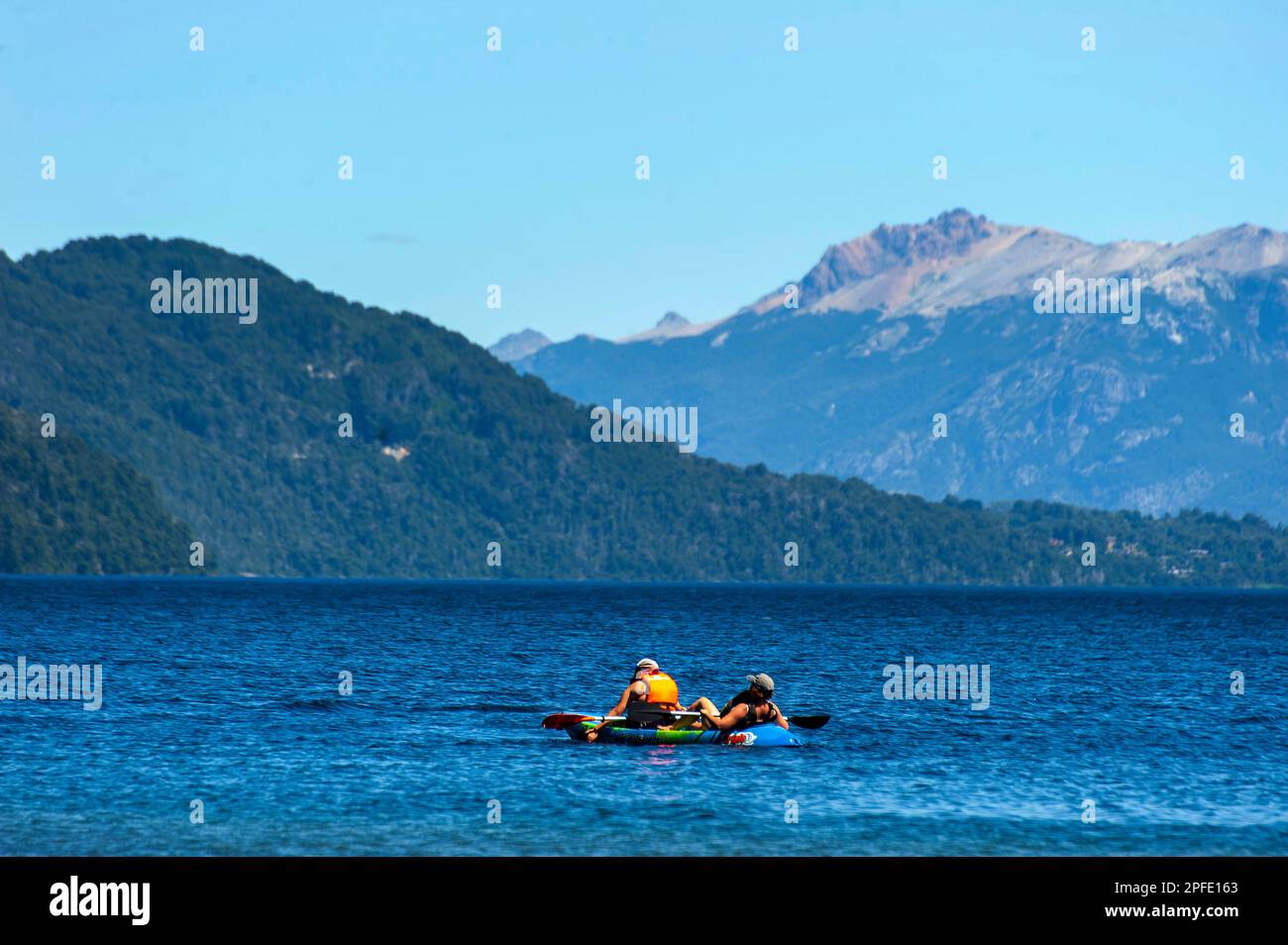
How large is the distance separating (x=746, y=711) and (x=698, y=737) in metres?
1.83

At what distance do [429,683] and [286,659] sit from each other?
77.9 feet

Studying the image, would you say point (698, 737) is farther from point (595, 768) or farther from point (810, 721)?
point (810, 721)

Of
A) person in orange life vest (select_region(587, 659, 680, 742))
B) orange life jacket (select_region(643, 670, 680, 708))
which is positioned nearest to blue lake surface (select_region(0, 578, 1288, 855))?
person in orange life vest (select_region(587, 659, 680, 742))

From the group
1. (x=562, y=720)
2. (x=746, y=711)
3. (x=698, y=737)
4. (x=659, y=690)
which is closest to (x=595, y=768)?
(x=659, y=690)

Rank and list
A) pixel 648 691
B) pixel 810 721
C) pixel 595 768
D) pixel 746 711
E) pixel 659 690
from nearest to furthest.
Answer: pixel 595 768 → pixel 648 691 → pixel 659 690 → pixel 746 711 → pixel 810 721

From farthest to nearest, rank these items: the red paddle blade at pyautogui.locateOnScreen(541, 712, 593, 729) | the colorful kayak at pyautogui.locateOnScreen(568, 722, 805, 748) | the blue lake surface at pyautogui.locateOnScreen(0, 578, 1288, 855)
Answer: the red paddle blade at pyautogui.locateOnScreen(541, 712, 593, 729) → the colorful kayak at pyautogui.locateOnScreen(568, 722, 805, 748) → the blue lake surface at pyautogui.locateOnScreen(0, 578, 1288, 855)

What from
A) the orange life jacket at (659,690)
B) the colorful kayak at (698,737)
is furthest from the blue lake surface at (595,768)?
the orange life jacket at (659,690)

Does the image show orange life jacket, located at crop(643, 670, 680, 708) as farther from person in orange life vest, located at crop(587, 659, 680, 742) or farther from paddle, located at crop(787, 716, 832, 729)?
paddle, located at crop(787, 716, 832, 729)

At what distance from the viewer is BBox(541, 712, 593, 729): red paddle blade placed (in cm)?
6231

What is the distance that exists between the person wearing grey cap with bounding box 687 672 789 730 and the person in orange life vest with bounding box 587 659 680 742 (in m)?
1.05

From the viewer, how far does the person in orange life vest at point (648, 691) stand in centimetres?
→ 6066

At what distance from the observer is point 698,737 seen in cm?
6072
